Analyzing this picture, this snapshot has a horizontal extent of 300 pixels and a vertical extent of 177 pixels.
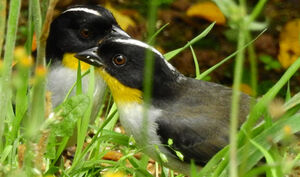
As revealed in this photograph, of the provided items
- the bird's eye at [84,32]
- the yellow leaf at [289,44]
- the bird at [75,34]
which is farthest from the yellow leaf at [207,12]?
the bird's eye at [84,32]

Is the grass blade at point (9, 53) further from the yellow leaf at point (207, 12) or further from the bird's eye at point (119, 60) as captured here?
the yellow leaf at point (207, 12)

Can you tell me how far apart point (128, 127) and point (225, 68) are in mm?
2147

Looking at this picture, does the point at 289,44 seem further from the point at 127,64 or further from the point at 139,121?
the point at 139,121

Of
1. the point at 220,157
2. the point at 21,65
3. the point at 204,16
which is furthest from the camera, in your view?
the point at 204,16

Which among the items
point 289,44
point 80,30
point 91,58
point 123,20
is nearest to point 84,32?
point 80,30

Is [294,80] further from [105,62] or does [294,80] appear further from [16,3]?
[16,3]

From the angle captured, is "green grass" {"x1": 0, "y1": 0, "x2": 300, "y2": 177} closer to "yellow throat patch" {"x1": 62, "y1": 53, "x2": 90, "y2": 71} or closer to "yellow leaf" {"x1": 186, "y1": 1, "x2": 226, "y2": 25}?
"yellow throat patch" {"x1": 62, "y1": 53, "x2": 90, "y2": 71}

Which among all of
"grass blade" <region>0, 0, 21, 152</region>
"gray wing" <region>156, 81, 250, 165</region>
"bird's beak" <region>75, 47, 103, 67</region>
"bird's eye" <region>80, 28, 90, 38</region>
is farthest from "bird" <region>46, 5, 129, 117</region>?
"grass blade" <region>0, 0, 21, 152</region>

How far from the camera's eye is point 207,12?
5516 millimetres

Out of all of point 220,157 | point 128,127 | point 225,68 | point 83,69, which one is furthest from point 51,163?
point 225,68

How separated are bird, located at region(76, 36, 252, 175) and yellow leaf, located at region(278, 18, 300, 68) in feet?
5.56

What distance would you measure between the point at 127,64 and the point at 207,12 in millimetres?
2362

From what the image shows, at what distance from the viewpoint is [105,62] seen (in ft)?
10.9

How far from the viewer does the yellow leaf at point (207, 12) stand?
5.43 meters
